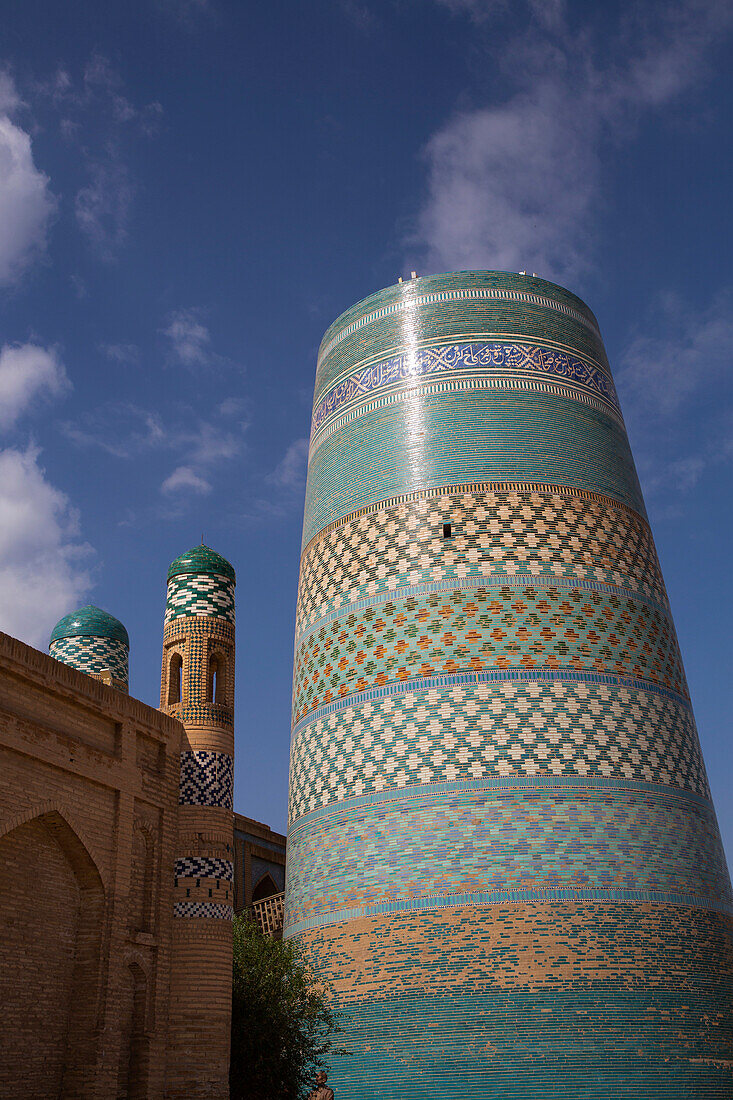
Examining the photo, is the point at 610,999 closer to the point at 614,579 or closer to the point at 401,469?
the point at 614,579

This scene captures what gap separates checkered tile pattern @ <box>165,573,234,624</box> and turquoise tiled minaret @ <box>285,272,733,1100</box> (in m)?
1.98

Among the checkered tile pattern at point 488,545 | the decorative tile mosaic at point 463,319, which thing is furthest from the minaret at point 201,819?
the decorative tile mosaic at point 463,319

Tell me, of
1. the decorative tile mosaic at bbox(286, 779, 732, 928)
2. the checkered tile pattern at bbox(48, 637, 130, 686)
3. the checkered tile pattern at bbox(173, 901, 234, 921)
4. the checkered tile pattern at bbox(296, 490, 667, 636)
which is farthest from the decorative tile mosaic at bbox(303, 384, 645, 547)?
the checkered tile pattern at bbox(173, 901, 234, 921)

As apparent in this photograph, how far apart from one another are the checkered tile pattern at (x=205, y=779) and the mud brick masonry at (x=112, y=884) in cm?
1

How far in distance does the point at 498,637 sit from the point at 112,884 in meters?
4.69

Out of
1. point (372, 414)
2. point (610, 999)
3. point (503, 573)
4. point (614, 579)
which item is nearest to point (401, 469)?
point (372, 414)

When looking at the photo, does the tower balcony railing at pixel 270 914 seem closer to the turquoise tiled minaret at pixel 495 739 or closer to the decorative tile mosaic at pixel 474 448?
the turquoise tiled minaret at pixel 495 739

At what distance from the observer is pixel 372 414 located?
13141 millimetres

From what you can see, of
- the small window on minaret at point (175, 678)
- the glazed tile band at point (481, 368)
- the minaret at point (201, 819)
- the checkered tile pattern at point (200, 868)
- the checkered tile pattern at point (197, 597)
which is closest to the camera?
the minaret at point (201, 819)

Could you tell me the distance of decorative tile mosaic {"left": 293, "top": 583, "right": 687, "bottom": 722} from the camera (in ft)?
36.6

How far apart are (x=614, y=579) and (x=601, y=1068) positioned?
16.1 ft

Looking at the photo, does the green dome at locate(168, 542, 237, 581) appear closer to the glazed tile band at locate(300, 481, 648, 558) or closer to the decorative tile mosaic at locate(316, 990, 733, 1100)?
the glazed tile band at locate(300, 481, 648, 558)

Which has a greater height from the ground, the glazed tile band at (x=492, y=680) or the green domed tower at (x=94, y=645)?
the green domed tower at (x=94, y=645)

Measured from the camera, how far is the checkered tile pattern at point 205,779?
9320 mm
